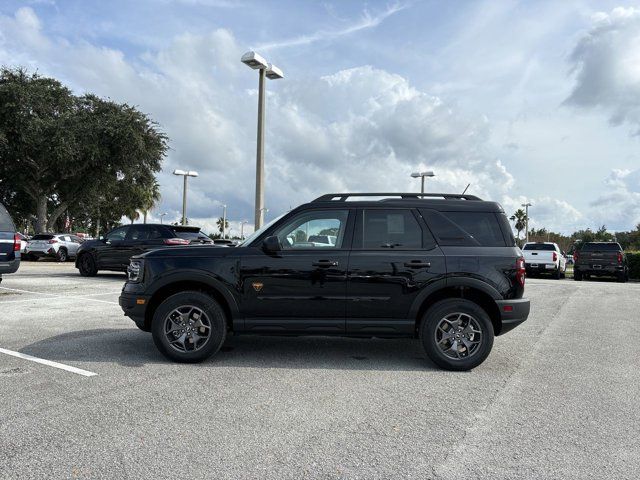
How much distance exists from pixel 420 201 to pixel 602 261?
65.7ft

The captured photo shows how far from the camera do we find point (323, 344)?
22.4 feet

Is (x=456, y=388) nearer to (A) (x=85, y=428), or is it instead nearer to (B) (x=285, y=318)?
(B) (x=285, y=318)

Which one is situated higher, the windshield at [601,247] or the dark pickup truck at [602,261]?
the windshield at [601,247]

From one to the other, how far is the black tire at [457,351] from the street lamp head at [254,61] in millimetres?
12099

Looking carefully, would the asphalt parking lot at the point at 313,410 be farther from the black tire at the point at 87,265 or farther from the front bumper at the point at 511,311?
the black tire at the point at 87,265

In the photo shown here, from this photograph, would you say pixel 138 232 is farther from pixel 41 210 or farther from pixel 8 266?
pixel 41 210

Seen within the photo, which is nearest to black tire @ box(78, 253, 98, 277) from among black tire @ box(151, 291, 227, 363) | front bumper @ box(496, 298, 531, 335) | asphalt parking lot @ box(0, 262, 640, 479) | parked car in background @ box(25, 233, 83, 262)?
asphalt parking lot @ box(0, 262, 640, 479)

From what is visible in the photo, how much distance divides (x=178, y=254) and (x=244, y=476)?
10.4ft

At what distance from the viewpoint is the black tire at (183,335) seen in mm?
5656

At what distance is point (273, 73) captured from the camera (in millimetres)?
16672

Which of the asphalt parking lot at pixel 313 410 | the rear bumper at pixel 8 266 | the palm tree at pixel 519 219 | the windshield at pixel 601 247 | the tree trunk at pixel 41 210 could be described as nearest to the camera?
the asphalt parking lot at pixel 313 410

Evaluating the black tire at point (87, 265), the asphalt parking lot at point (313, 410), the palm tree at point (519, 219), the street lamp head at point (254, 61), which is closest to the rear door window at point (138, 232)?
the black tire at point (87, 265)

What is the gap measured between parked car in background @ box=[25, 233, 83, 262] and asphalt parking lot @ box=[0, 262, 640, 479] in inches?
813

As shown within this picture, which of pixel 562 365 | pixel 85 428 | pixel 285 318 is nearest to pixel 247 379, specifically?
pixel 285 318
